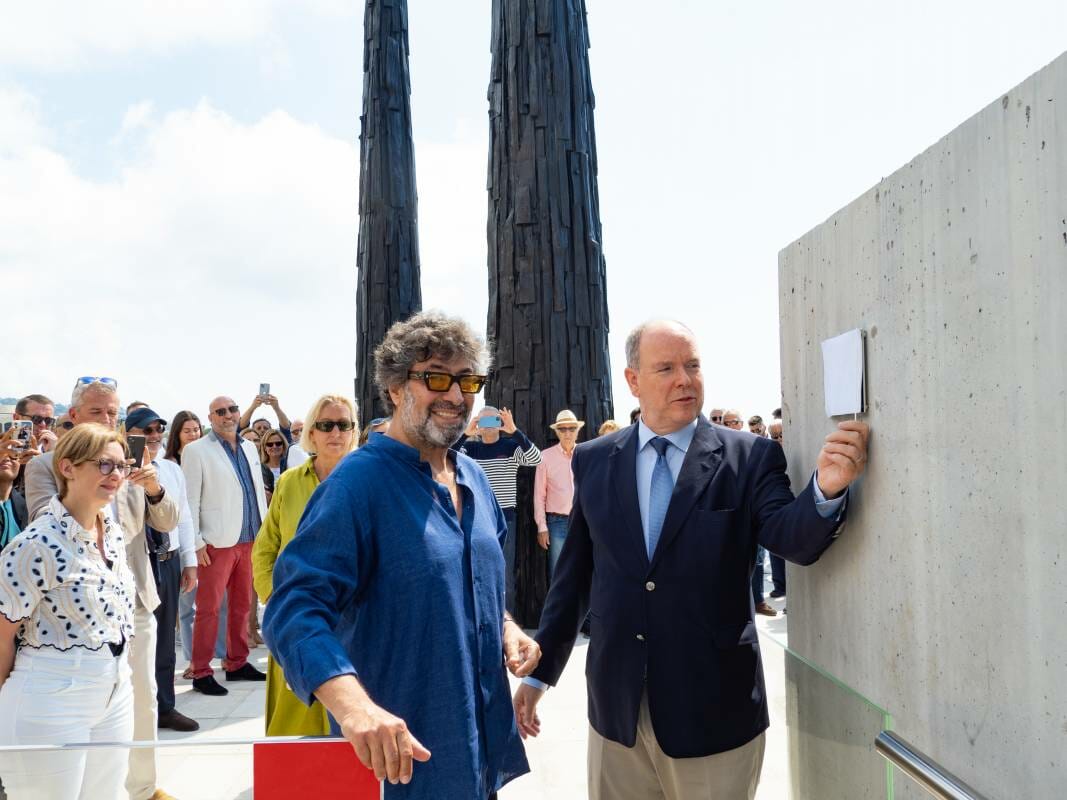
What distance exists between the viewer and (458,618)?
1695 millimetres

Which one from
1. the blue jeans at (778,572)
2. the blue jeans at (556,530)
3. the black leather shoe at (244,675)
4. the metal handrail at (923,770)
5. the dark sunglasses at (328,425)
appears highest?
the dark sunglasses at (328,425)

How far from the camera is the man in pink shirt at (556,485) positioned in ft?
20.7

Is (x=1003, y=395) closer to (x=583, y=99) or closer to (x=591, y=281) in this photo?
(x=591, y=281)

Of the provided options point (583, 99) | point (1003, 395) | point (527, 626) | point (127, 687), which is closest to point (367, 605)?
point (1003, 395)

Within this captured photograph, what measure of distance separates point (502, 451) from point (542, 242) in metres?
1.75

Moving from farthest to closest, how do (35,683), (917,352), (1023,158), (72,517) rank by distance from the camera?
(72,517) < (35,683) < (917,352) < (1023,158)

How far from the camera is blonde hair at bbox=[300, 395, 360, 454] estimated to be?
363 centimetres

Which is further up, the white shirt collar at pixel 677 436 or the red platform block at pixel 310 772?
the white shirt collar at pixel 677 436

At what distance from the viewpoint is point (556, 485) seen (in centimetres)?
634

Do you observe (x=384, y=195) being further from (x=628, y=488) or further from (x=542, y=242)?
A: (x=628, y=488)

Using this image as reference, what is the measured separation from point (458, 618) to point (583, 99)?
603 cm

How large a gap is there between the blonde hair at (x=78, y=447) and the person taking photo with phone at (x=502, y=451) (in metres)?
Result: 3.70

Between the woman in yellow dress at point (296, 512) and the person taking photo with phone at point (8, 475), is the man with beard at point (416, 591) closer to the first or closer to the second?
the woman in yellow dress at point (296, 512)

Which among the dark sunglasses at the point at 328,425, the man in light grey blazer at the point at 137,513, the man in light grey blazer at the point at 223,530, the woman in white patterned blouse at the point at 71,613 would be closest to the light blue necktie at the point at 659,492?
the woman in white patterned blouse at the point at 71,613
